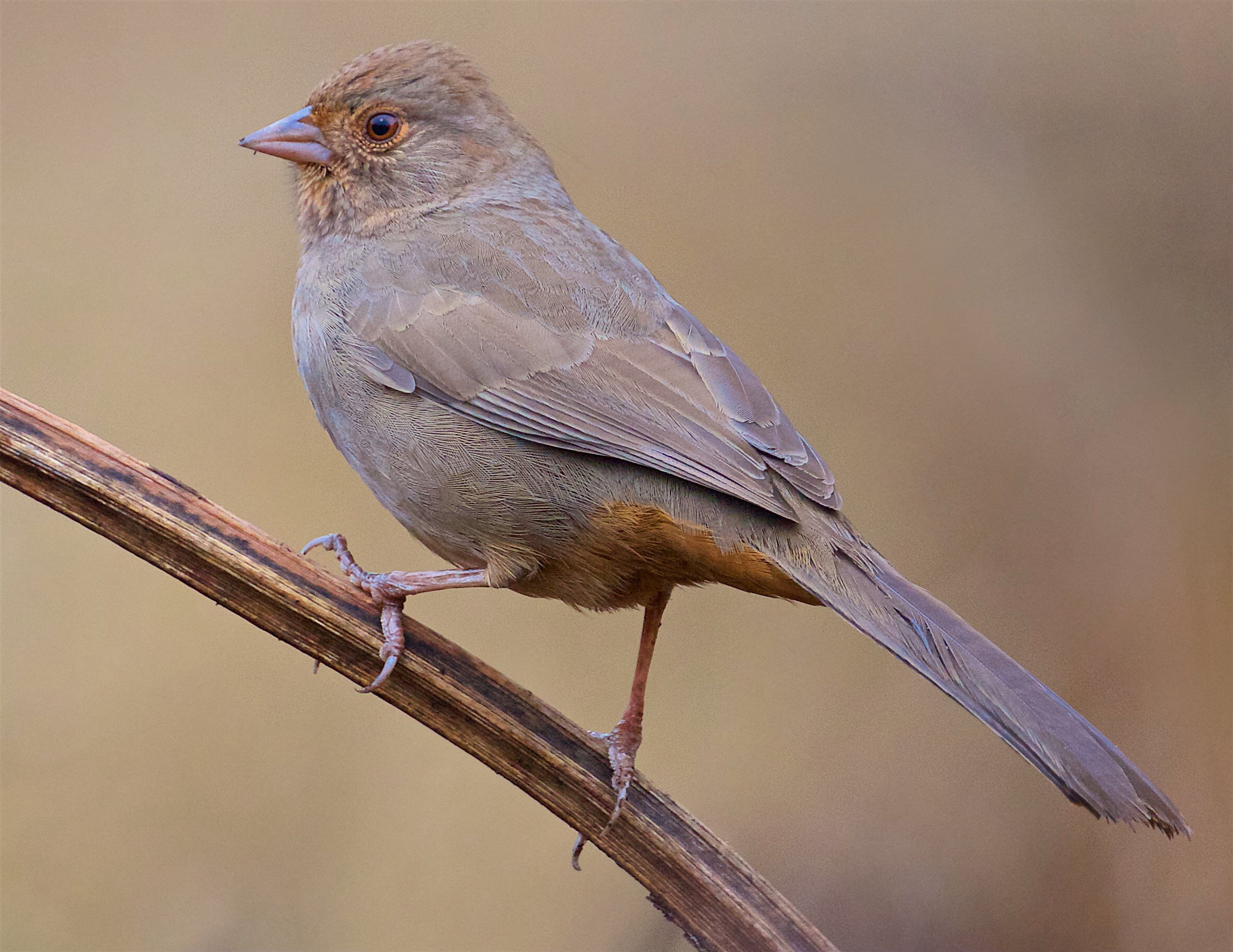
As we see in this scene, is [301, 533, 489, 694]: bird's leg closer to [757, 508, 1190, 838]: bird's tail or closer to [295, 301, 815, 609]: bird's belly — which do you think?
[295, 301, 815, 609]: bird's belly

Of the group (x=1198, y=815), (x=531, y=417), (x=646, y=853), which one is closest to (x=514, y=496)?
(x=531, y=417)

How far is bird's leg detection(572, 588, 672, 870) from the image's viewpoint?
2.48 m

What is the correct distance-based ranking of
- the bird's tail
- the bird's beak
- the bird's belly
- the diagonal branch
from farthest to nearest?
the bird's beak → the bird's belly → the diagonal branch → the bird's tail

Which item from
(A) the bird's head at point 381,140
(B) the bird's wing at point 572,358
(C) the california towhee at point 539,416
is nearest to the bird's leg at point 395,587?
(C) the california towhee at point 539,416

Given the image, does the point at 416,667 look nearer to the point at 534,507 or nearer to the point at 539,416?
the point at 534,507

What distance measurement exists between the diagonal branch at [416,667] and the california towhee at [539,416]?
0.07 meters

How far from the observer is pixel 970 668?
2059mm

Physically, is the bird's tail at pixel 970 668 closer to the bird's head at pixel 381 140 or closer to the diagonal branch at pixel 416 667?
the diagonal branch at pixel 416 667

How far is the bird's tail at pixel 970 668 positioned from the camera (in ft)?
6.00

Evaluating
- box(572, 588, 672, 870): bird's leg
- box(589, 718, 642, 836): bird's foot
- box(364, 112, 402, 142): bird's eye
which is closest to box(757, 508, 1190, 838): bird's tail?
box(572, 588, 672, 870): bird's leg

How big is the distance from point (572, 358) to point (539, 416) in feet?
0.60

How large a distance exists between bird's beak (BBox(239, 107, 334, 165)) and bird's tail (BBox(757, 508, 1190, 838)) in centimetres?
163

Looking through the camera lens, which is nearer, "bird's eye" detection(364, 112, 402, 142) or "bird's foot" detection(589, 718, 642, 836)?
"bird's foot" detection(589, 718, 642, 836)

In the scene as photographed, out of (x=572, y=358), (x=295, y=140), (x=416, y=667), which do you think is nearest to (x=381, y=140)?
(x=295, y=140)
